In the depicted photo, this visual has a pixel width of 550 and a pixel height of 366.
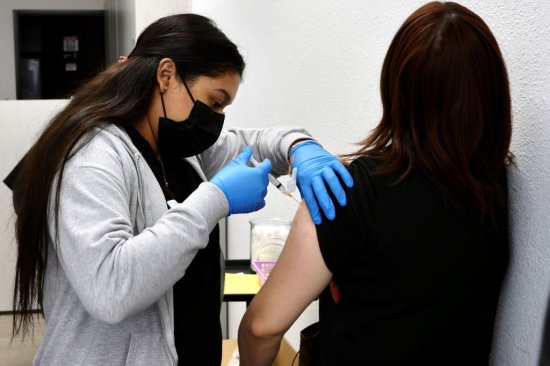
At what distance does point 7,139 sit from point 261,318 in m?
3.36

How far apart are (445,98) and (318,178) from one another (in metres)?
0.28

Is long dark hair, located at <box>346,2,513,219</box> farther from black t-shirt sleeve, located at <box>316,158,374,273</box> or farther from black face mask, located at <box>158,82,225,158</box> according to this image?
black face mask, located at <box>158,82,225,158</box>

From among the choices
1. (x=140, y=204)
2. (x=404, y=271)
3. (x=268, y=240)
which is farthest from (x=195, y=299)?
(x=268, y=240)

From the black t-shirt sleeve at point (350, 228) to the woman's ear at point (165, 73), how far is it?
47cm

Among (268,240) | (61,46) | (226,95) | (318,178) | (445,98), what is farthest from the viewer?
(61,46)

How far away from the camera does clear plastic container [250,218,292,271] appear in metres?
1.96

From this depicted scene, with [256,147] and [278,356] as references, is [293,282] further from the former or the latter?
[278,356]

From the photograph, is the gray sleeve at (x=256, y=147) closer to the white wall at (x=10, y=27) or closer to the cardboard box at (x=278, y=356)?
the cardboard box at (x=278, y=356)

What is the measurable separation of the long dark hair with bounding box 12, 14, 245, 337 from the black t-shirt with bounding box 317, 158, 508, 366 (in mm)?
439

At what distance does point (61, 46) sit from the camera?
6.80m

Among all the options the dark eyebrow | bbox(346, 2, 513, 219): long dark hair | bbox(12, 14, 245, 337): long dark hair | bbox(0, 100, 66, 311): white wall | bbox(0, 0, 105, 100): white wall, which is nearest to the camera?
bbox(346, 2, 513, 219): long dark hair

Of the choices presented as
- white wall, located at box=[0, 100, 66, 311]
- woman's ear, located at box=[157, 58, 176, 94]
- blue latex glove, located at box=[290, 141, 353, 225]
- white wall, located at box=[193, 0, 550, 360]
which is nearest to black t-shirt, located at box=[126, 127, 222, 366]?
woman's ear, located at box=[157, 58, 176, 94]

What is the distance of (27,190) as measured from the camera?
41.9 inches

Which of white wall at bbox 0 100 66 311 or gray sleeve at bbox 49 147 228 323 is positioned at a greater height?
gray sleeve at bbox 49 147 228 323
